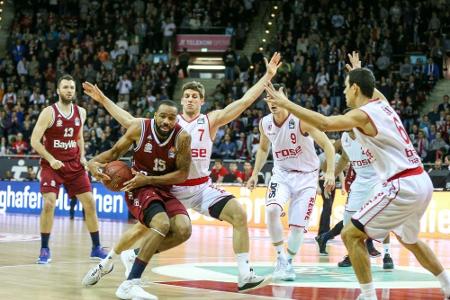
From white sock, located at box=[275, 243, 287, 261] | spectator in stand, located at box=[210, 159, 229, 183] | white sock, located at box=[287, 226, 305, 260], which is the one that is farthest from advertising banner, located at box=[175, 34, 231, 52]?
white sock, located at box=[275, 243, 287, 261]

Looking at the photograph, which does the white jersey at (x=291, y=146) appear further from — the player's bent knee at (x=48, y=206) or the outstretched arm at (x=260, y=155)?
the player's bent knee at (x=48, y=206)

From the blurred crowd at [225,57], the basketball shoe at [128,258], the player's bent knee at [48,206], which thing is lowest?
the basketball shoe at [128,258]

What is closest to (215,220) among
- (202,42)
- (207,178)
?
(207,178)

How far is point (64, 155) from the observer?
37.2 ft

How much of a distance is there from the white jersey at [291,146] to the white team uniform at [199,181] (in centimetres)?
135

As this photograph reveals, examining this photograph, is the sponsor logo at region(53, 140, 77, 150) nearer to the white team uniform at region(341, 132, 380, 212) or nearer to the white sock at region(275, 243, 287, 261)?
the white sock at region(275, 243, 287, 261)

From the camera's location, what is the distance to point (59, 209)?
21219mm

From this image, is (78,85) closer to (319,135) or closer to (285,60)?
(285,60)

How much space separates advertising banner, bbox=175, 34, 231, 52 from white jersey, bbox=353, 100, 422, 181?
75.0 ft

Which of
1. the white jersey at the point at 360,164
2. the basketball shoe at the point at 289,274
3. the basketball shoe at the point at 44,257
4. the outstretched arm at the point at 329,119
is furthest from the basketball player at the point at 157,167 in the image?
the white jersey at the point at 360,164

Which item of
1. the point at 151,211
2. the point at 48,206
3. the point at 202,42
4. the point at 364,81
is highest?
the point at 202,42

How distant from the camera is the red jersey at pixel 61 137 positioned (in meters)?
11.3

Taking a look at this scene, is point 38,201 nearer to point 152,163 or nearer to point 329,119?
point 152,163

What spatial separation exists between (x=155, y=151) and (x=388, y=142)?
218 cm
